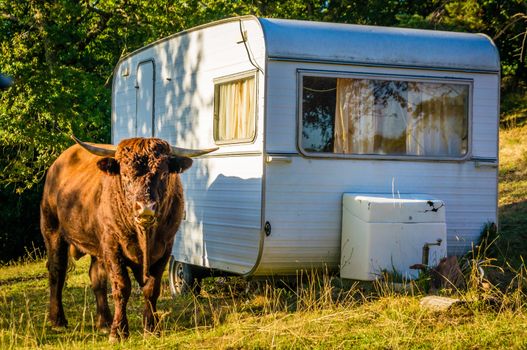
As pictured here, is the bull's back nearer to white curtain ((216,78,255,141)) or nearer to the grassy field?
the grassy field

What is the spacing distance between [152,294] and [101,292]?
1098mm

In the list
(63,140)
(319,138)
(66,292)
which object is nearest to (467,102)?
(319,138)

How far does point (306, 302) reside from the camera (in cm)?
873

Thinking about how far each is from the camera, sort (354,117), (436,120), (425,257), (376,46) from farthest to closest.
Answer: (436,120) → (354,117) → (376,46) → (425,257)

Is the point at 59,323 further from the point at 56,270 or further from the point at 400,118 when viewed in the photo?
the point at 400,118

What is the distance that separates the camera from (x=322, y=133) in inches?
388

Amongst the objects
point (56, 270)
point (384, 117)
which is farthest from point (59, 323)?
point (384, 117)

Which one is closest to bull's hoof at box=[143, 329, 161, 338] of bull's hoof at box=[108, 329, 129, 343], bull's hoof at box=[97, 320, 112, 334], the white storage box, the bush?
bull's hoof at box=[108, 329, 129, 343]

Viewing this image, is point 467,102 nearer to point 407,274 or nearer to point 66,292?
point 407,274

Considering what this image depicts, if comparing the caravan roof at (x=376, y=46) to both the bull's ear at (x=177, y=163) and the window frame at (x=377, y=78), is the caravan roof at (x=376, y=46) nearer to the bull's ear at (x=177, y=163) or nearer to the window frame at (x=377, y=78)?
the window frame at (x=377, y=78)

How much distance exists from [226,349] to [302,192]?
2789 mm

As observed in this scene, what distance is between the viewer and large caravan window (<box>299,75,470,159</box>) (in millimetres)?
9820

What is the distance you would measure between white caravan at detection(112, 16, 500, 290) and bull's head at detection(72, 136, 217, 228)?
1365 mm

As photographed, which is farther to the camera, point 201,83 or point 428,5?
point 428,5
